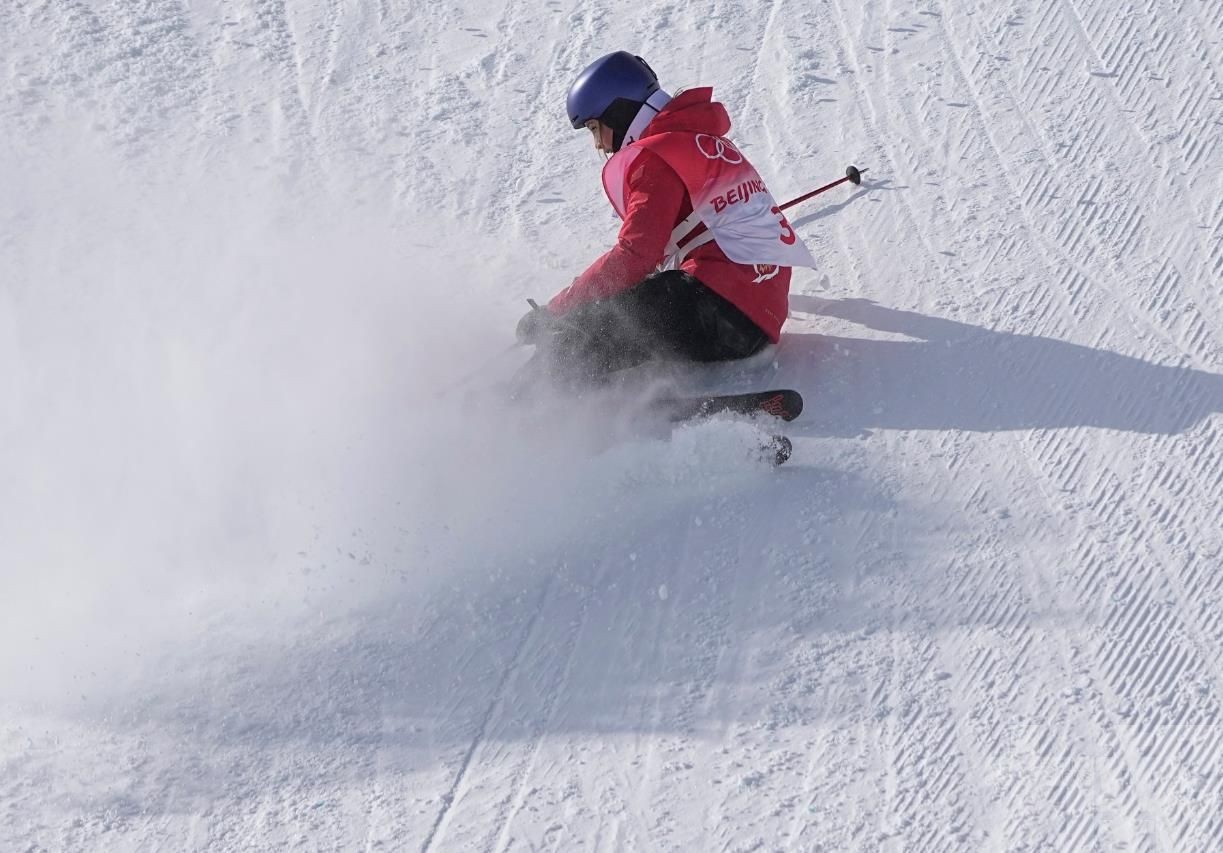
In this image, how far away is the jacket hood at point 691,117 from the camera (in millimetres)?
5273

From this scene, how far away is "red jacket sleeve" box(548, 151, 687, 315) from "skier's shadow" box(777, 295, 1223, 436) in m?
0.70

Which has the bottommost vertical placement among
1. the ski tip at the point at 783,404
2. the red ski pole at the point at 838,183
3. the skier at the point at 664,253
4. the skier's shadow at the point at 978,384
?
the skier's shadow at the point at 978,384

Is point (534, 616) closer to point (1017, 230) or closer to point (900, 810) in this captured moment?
point (900, 810)

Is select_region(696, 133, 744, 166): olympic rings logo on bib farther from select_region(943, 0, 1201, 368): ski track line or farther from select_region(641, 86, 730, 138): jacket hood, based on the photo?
select_region(943, 0, 1201, 368): ski track line

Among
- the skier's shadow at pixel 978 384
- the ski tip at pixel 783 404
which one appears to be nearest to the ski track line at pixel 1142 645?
the skier's shadow at pixel 978 384

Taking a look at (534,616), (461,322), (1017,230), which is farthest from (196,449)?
(1017,230)

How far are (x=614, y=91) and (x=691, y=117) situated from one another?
0.94 feet

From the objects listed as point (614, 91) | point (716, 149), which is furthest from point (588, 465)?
point (614, 91)

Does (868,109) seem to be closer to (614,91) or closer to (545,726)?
(614,91)

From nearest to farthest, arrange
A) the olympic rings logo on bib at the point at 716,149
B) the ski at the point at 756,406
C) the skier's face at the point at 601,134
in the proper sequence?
the ski at the point at 756,406 < the olympic rings logo on bib at the point at 716,149 < the skier's face at the point at 601,134

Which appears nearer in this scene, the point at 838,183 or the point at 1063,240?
the point at 1063,240

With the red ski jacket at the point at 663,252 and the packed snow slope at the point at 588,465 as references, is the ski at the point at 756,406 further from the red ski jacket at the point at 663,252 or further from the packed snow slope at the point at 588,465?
the red ski jacket at the point at 663,252

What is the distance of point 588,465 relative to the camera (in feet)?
17.0

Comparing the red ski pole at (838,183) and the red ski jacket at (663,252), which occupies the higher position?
the red ski jacket at (663,252)
